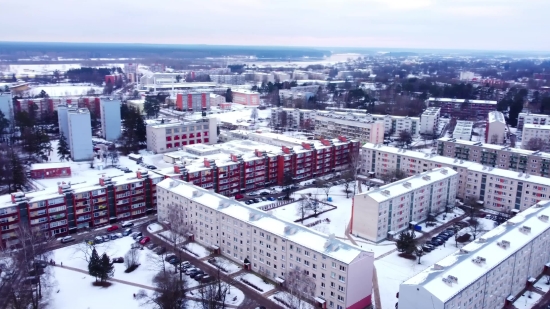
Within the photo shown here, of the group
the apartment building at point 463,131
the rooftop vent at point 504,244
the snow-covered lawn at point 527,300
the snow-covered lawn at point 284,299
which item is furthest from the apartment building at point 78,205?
the apartment building at point 463,131

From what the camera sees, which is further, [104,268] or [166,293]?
[104,268]

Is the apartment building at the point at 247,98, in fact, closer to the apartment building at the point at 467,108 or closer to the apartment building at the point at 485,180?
the apartment building at the point at 467,108

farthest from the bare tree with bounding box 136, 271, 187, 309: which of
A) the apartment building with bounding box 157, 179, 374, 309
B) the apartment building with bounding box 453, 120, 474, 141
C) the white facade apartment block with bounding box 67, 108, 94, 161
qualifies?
the apartment building with bounding box 453, 120, 474, 141

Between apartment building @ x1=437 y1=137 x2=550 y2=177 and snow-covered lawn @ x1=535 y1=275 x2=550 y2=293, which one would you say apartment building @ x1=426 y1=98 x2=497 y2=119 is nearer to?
apartment building @ x1=437 y1=137 x2=550 y2=177

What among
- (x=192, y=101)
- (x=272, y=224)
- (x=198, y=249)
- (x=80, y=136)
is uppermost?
(x=192, y=101)

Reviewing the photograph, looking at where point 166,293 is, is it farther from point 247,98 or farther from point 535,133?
point 247,98

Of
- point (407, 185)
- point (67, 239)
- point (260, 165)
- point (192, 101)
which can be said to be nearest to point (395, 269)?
point (407, 185)

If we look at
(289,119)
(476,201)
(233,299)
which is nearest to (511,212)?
(476,201)
